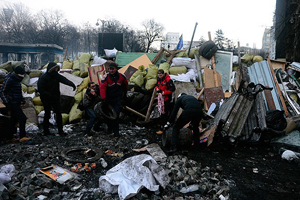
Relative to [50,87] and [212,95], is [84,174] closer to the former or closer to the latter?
[50,87]

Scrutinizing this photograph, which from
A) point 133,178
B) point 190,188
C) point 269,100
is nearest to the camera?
point 133,178

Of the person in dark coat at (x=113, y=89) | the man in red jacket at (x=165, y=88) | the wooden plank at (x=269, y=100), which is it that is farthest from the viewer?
the wooden plank at (x=269, y=100)

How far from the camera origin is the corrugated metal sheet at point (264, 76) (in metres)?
6.38

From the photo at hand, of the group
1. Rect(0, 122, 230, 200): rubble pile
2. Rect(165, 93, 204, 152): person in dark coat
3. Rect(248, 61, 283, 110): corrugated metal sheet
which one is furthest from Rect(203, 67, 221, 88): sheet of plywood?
Rect(0, 122, 230, 200): rubble pile

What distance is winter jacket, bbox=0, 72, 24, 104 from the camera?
14.4ft

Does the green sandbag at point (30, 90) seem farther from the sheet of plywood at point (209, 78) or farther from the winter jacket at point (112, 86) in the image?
the sheet of plywood at point (209, 78)

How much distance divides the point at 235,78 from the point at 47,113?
6329 mm

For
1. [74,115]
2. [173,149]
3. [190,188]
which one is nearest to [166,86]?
[173,149]

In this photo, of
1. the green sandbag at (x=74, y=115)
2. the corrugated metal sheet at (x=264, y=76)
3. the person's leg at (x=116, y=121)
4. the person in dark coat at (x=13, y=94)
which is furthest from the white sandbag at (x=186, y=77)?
the person in dark coat at (x=13, y=94)

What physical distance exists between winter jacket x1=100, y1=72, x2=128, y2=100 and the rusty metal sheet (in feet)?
9.03

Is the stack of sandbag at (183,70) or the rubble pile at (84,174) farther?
the stack of sandbag at (183,70)

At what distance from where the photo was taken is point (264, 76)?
6.93 meters

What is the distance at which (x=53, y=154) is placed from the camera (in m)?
3.71

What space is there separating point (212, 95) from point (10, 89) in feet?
16.8
